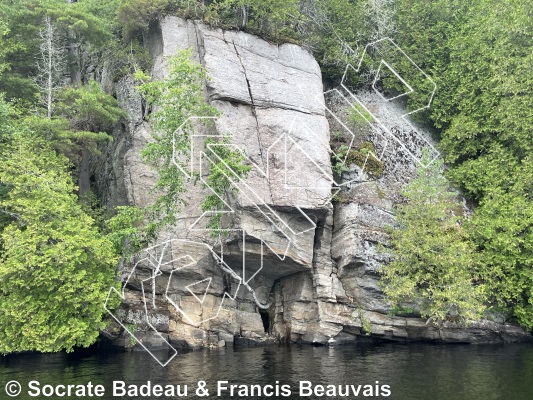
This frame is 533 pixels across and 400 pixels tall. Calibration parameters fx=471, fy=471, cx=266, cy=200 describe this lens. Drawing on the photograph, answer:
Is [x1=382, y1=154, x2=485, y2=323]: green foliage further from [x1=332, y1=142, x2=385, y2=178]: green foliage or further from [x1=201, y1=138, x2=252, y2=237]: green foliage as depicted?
[x1=201, y1=138, x2=252, y2=237]: green foliage

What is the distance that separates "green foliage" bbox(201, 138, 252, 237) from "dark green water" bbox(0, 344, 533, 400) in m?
5.95

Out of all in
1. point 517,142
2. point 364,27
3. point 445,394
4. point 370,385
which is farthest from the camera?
point 364,27

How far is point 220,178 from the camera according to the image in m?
21.6

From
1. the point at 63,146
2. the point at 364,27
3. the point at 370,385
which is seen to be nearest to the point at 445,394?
the point at 370,385

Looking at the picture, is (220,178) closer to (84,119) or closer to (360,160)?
(360,160)

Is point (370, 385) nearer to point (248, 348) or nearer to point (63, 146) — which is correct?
point (248, 348)

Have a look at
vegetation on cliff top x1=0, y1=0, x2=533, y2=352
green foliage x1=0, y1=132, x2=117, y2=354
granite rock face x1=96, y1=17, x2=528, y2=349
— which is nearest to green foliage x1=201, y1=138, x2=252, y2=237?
vegetation on cliff top x1=0, y1=0, x2=533, y2=352

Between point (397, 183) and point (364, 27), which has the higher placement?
point (364, 27)

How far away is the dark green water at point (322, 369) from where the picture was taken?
12961 mm

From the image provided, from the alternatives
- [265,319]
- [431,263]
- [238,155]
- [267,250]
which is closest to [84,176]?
[238,155]

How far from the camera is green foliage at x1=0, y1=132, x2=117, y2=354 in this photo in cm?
1850

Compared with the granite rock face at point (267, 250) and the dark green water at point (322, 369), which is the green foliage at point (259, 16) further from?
the dark green water at point (322, 369)

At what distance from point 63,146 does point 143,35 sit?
30.2 ft

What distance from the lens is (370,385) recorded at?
1329 centimetres
